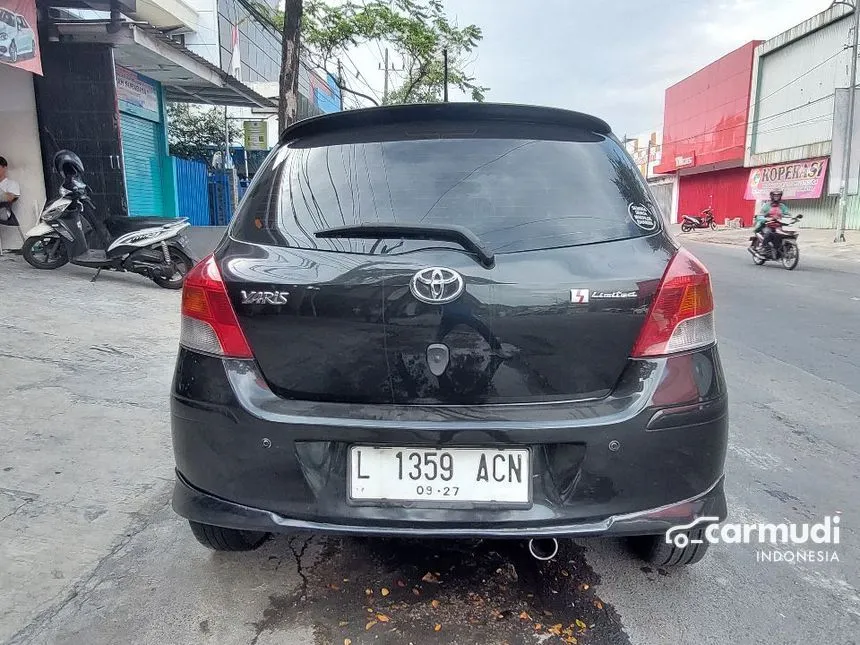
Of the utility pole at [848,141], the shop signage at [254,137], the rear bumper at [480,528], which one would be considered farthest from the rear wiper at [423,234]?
the utility pole at [848,141]

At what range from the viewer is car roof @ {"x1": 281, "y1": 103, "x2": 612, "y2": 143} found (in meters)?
2.10

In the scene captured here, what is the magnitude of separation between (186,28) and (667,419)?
47.4 feet

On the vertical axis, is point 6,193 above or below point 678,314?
above

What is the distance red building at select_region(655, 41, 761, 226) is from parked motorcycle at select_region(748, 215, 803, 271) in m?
17.5

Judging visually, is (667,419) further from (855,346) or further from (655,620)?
(855,346)

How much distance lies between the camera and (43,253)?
25.3 ft

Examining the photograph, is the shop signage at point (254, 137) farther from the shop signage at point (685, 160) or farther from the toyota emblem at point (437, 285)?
the shop signage at point (685, 160)

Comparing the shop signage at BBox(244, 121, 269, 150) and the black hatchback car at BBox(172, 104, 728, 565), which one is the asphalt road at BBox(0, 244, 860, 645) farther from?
the shop signage at BBox(244, 121, 269, 150)

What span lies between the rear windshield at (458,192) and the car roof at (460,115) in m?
0.05

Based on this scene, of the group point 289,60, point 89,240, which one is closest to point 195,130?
point 289,60

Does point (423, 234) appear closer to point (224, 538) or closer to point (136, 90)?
point (224, 538)

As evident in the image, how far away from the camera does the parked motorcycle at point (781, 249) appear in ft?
39.0

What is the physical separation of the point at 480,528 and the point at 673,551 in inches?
32.0

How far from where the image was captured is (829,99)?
22781 mm
